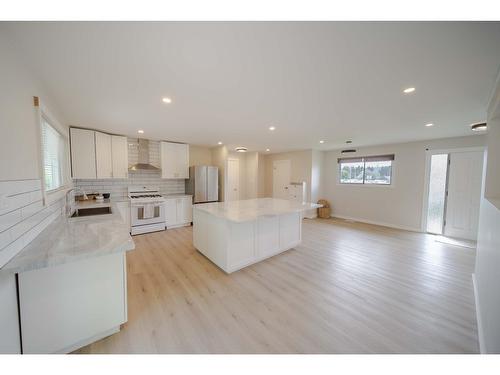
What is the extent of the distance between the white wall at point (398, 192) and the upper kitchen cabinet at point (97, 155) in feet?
20.3

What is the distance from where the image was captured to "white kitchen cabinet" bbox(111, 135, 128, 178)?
13.1 feet

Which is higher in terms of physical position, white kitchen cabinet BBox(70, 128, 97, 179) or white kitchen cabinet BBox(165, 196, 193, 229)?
white kitchen cabinet BBox(70, 128, 97, 179)

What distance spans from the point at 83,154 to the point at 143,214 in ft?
5.40

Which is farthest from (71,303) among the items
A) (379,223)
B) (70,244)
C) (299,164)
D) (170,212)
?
(379,223)

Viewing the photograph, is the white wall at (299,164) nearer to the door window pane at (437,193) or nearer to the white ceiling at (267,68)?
the door window pane at (437,193)

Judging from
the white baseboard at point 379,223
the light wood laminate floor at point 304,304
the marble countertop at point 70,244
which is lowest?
the light wood laminate floor at point 304,304

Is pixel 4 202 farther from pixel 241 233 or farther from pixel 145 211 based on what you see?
pixel 145 211

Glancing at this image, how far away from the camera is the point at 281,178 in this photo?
6781mm

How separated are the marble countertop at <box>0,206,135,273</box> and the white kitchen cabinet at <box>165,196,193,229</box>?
2.59 m

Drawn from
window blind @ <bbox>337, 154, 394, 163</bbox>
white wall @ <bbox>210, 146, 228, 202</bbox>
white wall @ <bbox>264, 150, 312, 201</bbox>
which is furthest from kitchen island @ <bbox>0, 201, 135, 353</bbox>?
window blind @ <bbox>337, 154, 394, 163</bbox>

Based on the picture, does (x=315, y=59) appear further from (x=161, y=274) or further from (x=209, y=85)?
(x=161, y=274)

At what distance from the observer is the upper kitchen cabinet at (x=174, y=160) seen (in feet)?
15.4

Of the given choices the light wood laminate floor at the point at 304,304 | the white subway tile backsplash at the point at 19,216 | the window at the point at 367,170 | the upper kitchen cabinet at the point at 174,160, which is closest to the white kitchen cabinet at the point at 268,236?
the light wood laminate floor at the point at 304,304

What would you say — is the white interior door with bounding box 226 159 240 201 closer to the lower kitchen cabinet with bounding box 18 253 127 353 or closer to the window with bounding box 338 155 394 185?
the window with bounding box 338 155 394 185
